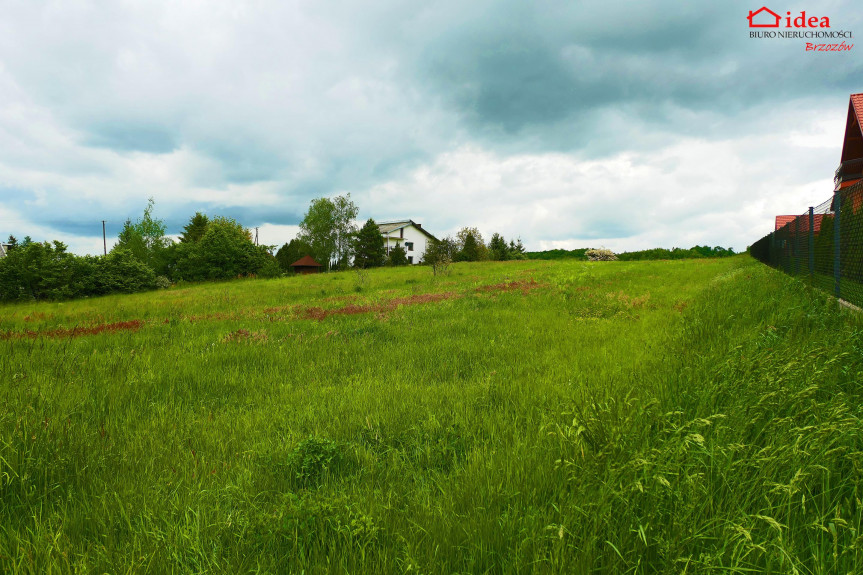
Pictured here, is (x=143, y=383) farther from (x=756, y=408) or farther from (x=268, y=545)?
(x=756, y=408)

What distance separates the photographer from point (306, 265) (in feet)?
244

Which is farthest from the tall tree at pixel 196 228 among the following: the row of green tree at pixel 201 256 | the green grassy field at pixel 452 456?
the green grassy field at pixel 452 456

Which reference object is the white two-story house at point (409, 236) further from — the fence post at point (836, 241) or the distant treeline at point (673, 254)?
the fence post at point (836, 241)

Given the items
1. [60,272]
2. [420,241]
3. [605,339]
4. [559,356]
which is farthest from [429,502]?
[420,241]

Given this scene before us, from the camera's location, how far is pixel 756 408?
2.81m

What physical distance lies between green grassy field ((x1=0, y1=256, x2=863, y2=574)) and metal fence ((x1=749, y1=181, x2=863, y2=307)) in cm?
99

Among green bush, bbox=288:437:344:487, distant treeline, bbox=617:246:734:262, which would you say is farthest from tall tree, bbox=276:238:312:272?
green bush, bbox=288:437:344:487

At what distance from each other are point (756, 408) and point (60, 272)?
36.6m

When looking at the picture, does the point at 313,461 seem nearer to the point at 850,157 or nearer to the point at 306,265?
the point at 850,157

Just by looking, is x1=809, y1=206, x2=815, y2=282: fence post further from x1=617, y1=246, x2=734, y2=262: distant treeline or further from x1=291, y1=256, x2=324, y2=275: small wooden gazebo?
x1=291, y1=256, x2=324, y2=275: small wooden gazebo

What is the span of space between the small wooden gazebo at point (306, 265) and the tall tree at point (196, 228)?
15791mm

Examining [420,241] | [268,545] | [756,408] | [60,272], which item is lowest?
[268,545]

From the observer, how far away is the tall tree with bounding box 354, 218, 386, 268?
63.1 m

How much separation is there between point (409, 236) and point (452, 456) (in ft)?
260
